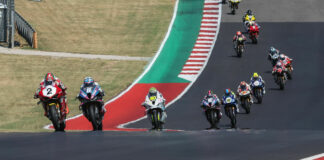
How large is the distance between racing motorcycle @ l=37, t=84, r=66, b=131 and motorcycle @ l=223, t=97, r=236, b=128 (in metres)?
7.60

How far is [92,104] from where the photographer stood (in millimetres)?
20688

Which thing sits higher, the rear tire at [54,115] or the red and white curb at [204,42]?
the red and white curb at [204,42]

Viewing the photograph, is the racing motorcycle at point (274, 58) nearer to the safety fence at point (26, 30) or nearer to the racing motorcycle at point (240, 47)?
the racing motorcycle at point (240, 47)

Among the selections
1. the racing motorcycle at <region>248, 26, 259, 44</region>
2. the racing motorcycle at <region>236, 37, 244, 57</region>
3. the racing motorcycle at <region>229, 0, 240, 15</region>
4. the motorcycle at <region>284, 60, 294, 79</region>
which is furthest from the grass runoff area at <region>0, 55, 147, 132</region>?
the racing motorcycle at <region>229, 0, 240, 15</region>

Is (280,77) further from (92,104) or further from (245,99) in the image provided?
(92,104)

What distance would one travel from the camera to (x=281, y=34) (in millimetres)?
46344

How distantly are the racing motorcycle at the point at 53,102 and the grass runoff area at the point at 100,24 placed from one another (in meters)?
23.0

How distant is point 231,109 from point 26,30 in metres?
21.6

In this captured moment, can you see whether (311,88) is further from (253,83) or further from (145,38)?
(145,38)

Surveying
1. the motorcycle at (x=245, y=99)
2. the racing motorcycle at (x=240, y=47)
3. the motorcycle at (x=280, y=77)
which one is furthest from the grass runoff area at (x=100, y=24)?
the motorcycle at (x=245, y=99)

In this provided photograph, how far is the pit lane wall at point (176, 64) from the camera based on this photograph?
29.6 m

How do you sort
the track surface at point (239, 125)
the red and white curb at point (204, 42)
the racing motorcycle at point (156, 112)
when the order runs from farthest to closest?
the red and white curb at point (204, 42) → the racing motorcycle at point (156, 112) → the track surface at point (239, 125)

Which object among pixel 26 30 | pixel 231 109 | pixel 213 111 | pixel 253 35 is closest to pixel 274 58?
pixel 253 35

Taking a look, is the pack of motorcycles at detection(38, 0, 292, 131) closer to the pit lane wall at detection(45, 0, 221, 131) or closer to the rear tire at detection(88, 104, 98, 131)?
the rear tire at detection(88, 104, 98, 131)
